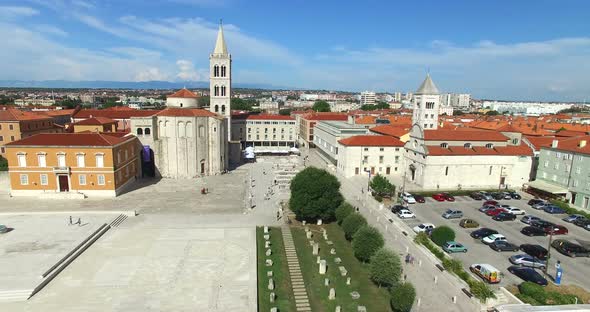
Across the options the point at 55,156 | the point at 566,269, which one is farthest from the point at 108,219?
the point at 566,269

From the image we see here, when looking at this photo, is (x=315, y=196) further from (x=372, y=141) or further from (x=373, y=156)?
(x=372, y=141)

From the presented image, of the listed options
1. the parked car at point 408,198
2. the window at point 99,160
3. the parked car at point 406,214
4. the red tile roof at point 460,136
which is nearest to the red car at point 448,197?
the parked car at point 408,198

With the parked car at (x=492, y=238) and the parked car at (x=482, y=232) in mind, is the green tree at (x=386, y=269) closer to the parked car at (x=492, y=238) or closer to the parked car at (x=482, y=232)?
the parked car at (x=492, y=238)

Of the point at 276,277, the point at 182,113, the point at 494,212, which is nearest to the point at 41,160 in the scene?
the point at 182,113

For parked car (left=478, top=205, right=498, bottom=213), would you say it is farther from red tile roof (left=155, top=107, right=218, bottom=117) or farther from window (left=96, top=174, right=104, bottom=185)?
window (left=96, top=174, right=104, bottom=185)

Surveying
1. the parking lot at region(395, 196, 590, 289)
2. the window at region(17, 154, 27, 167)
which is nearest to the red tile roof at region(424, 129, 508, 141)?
the parking lot at region(395, 196, 590, 289)
